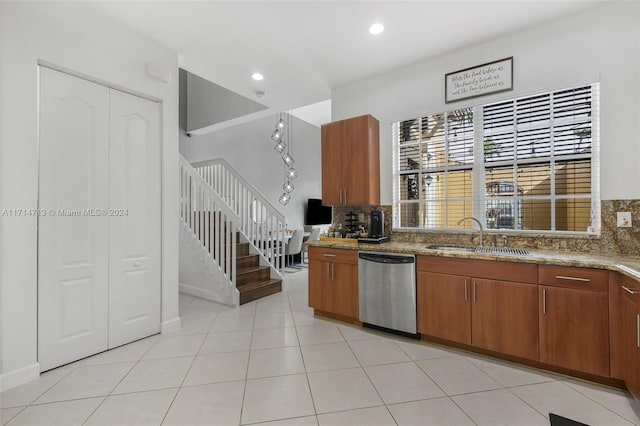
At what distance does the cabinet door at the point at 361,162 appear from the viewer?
11.7 ft

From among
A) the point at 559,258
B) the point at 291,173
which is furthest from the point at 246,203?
the point at 559,258

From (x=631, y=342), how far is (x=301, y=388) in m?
2.18

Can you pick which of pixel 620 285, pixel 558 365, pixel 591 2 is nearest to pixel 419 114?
pixel 591 2

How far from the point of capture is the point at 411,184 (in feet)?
12.0

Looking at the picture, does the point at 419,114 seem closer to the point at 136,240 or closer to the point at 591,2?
the point at 591,2

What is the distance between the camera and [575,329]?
2191mm

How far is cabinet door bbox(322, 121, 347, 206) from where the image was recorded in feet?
12.3

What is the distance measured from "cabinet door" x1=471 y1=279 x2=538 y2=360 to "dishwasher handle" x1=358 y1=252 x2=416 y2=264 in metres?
0.59

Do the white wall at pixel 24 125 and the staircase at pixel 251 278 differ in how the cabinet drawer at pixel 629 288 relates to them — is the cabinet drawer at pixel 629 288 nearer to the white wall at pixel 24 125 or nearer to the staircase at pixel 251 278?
the staircase at pixel 251 278

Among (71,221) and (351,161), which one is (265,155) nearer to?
Result: (351,161)

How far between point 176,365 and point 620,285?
3.37 m

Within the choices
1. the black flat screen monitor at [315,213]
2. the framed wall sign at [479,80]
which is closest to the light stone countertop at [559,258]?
the framed wall sign at [479,80]

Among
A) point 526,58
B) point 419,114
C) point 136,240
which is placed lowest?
point 136,240

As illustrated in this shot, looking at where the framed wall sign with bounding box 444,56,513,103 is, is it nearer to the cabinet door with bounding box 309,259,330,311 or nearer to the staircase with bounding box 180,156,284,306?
the cabinet door with bounding box 309,259,330,311
